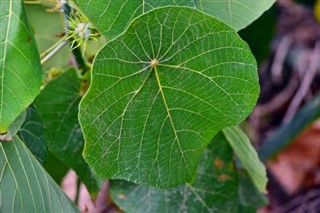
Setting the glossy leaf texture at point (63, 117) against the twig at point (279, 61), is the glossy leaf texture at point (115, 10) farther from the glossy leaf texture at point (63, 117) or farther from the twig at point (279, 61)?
the twig at point (279, 61)

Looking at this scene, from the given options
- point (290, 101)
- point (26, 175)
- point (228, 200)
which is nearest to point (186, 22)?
point (26, 175)

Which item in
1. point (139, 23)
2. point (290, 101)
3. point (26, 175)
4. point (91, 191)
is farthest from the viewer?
point (290, 101)

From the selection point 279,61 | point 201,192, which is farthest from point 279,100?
point 201,192

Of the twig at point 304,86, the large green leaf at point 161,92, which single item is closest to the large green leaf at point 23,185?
the large green leaf at point 161,92

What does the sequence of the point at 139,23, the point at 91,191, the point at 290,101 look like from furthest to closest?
the point at 290,101
the point at 91,191
the point at 139,23

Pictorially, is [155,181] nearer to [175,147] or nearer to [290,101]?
[175,147]

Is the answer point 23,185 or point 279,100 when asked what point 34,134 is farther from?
point 279,100
